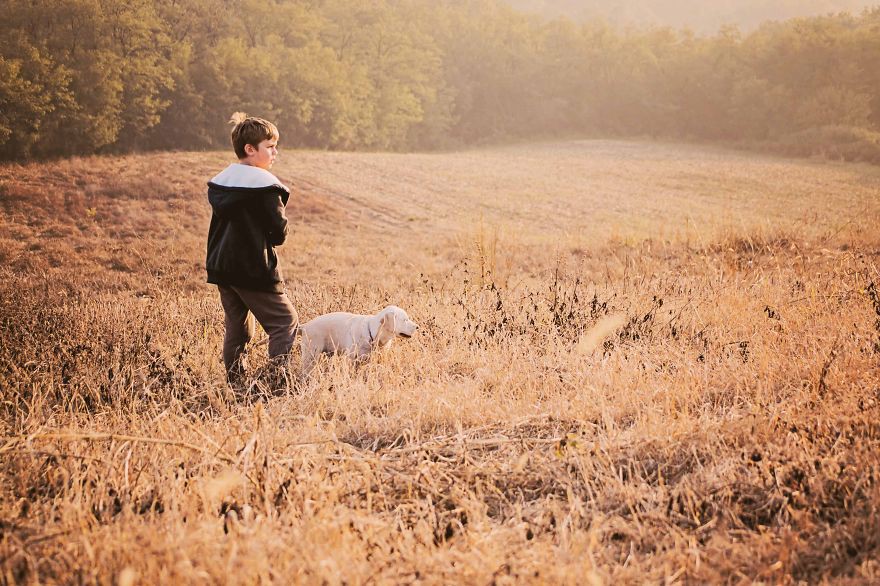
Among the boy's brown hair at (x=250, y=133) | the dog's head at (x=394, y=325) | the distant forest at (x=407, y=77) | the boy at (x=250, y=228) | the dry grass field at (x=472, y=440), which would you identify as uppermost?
the distant forest at (x=407, y=77)

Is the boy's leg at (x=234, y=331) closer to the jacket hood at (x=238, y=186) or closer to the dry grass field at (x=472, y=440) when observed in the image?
the dry grass field at (x=472, y=440)

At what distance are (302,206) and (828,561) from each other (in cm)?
1521

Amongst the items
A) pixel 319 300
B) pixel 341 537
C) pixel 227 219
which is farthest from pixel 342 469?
pixel 319 300

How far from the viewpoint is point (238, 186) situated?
3.97 meters

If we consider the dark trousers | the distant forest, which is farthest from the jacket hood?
the distant forest

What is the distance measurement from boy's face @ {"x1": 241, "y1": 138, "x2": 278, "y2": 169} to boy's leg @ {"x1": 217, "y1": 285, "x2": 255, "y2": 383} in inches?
36.8

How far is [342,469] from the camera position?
2.58 m

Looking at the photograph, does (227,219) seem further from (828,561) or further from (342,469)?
(828,561)

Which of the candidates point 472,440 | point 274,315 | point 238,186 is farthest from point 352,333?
point 472,440

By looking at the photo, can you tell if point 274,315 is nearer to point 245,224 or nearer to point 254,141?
point 245,224

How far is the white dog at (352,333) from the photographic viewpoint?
4406mm

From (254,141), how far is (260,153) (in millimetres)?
91

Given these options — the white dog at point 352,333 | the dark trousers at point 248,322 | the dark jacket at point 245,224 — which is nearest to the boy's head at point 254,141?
the dark jacket at point 245,224

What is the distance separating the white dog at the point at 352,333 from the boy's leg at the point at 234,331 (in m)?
0.46
